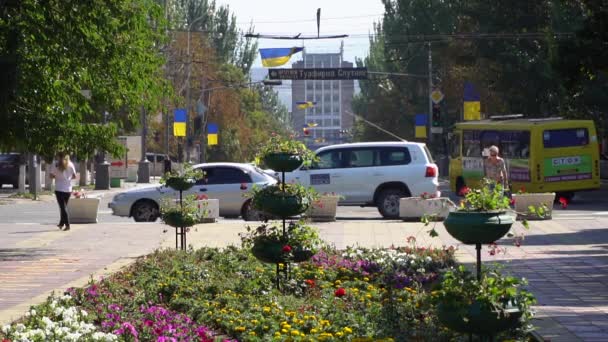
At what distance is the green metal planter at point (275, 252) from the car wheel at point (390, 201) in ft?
57.2

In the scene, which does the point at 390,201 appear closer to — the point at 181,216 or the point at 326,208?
the point at 326,208

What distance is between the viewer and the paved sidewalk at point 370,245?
40.6 ft

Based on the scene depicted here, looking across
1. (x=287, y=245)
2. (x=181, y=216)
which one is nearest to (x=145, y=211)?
(x=181, y=216)

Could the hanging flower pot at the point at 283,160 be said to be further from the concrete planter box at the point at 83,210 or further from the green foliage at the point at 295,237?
the concrete planter box at the point at 83,210

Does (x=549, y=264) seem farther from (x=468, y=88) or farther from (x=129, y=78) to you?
(x=468, y=88)

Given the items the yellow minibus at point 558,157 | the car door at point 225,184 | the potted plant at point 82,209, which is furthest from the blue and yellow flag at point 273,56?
the potted plant at point 82,209

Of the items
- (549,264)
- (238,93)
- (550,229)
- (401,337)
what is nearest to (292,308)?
(401,337)

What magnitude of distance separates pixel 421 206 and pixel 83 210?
7940mm

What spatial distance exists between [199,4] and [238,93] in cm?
1125

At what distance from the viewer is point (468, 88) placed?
5891cm

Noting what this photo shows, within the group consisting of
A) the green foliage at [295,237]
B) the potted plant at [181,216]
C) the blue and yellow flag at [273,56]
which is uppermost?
the blue and yellow flag at [273,56]

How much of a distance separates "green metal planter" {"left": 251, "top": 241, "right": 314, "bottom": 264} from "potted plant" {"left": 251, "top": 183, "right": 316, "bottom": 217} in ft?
1.11

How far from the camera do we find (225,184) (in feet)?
98.9

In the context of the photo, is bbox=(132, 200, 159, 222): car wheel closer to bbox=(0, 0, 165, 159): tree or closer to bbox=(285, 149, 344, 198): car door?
bbox=(285, 149, 344, 198): car door
